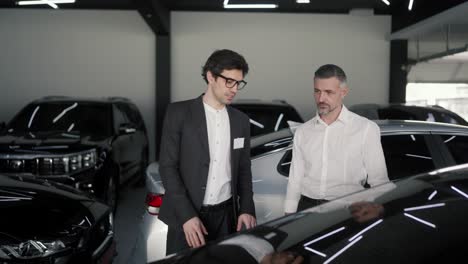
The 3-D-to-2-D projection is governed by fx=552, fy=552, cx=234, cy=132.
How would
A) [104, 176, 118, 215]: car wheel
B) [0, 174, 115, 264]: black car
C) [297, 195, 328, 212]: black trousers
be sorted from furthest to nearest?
[104, 176, 118, 215]: car wheel
[0, 174, 115, 264]: black car
[297, 195, 328, 212]: black trousers

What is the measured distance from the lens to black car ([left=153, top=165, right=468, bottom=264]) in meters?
1.62

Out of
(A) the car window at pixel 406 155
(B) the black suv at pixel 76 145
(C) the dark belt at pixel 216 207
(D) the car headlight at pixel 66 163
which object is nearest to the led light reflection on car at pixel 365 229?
(C) the dark belt at pixel 216 207

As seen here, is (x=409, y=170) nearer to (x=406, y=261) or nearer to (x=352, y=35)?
(x=406, y=261)

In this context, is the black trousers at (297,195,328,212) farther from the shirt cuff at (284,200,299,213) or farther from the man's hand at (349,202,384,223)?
the man's hand at (349,202,384,223)

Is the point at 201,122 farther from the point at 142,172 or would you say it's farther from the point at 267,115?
the point at 142,172

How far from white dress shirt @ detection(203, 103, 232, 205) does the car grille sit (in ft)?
11.7

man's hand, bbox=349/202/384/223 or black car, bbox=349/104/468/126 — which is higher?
black car, bbox=349/104/468/126

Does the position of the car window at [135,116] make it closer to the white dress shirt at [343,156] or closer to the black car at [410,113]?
the black car at [410,113]

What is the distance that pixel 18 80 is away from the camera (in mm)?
12641

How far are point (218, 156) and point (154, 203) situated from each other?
1.06 meters

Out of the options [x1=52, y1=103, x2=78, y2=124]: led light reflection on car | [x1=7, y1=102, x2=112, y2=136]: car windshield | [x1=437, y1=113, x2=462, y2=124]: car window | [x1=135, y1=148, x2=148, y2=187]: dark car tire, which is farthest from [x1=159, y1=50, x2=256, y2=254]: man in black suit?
[x1=437, y1=113, x2=462, y2=124]: car window

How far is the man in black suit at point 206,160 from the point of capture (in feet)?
8.42

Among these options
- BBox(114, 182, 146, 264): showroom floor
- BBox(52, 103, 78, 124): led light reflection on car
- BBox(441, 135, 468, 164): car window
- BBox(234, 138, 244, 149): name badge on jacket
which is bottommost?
BBox(114, 182, 146, 264): showroom floor

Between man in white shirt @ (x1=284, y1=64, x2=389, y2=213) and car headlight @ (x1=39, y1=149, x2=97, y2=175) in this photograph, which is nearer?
man in white shirt @ (x1=284, y1=64, x2=389, y2=213)
